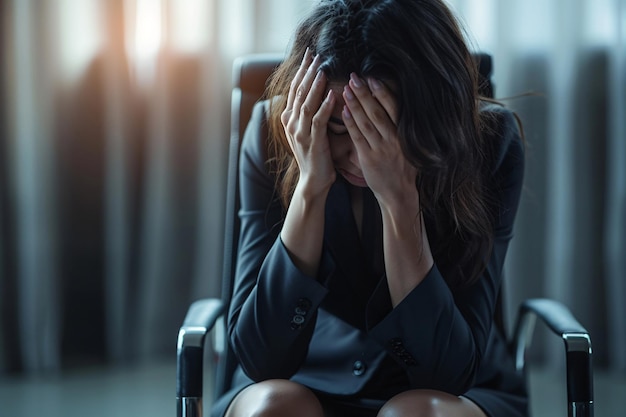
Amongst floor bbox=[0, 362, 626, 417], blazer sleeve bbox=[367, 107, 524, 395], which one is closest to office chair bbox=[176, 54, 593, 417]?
blazer sleeve bbox=[367, 107, 524, 395]

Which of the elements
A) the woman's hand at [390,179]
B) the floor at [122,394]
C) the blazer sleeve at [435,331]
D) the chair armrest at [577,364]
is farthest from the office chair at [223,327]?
the floor at [122,394]

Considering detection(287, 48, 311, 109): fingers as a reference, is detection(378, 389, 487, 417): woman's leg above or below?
below

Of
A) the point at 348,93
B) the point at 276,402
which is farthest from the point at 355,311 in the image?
the point at 348,93

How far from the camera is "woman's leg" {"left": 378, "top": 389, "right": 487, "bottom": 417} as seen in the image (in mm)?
960

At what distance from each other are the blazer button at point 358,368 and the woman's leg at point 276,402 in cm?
10

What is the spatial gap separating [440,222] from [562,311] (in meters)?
0.23

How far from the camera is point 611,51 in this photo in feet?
6.86

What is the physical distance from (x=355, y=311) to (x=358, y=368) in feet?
0.27

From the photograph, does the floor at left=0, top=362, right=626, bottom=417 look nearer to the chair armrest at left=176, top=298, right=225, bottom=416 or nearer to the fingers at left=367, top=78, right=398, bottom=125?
the chair armrest at left=176, top=298, right=225, bottom=416

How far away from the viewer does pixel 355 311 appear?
1.17 metres

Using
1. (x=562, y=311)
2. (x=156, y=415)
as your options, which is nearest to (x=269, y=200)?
(x=562, y=311)

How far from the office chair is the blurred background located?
0.77m

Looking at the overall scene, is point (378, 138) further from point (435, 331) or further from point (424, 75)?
point (435, 331)

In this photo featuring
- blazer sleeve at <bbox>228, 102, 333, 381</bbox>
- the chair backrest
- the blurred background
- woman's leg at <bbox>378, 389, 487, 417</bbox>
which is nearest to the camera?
woman's leg at <bbox>378, 389, 487, 417</bbox>
